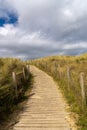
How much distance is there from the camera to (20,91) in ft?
53.0

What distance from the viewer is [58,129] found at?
31.1ft

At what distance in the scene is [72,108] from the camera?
12477 mm

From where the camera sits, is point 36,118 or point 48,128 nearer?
point 48,128

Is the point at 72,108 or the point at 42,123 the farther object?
the point at 72,108

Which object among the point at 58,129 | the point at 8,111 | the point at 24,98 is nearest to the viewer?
the point at 58,129

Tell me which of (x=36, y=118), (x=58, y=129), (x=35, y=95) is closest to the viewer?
(x=58, y=129)

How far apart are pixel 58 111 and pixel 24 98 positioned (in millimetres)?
3400

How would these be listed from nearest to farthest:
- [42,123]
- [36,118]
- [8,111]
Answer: [42,123]
[36,118]
[8,111]

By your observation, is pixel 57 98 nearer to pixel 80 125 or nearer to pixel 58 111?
pixel 58 111

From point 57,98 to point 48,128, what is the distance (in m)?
5.86

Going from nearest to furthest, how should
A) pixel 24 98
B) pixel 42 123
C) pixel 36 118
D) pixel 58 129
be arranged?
pixel 58 129, pixel 42 123, pixel 36 118, pixel 24 98

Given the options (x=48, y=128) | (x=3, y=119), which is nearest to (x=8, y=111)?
(x=3, y=119)

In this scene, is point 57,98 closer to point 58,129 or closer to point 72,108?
point 72,108

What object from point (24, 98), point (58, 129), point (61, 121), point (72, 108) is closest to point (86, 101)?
point (72, 108)
